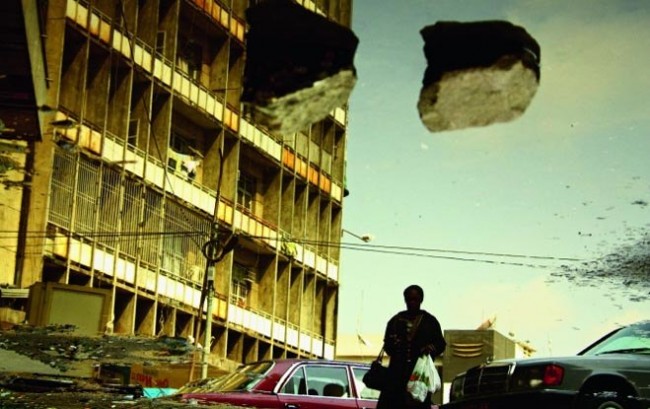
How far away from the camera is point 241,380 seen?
580 inches

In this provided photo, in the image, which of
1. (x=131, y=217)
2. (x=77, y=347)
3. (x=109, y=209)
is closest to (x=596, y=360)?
(x=77, y=347)

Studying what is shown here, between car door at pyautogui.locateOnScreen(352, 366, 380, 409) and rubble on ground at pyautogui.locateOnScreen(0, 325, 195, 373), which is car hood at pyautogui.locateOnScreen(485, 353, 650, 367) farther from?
rubble on ground at pyautogui.locateOnScreen(0, 325, 195, 373)

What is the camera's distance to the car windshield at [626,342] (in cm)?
1364

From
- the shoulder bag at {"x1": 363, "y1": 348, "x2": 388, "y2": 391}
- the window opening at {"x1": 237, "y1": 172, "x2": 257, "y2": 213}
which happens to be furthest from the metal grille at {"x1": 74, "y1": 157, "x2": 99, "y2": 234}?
the shoulder bag at {"x1": 363, "y1": 348, "x2": 388, "y2": 391}

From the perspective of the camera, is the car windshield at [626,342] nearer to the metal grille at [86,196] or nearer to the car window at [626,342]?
the car window at [626,342]

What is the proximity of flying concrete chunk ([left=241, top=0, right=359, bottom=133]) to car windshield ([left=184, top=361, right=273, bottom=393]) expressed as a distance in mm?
8972

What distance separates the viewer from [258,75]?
580 cm

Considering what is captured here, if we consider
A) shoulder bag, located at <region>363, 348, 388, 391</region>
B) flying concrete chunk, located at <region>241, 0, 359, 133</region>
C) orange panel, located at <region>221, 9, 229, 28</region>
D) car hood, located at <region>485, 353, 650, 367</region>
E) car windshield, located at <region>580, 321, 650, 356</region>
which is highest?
orange panel, located at <region>221, 9, 229, 28</region>

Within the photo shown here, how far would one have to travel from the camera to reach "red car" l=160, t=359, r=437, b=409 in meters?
14.3

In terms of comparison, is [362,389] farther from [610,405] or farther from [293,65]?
[293,65]

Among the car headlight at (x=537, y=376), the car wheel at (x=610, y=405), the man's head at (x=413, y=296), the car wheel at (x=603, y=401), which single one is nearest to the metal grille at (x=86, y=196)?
the car headlight at (x=537, y=376)

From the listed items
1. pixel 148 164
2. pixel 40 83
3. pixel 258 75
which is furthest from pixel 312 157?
pixel 258 75

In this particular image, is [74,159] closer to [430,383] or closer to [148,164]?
[148,164]

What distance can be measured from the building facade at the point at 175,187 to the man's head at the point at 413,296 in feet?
45.8
